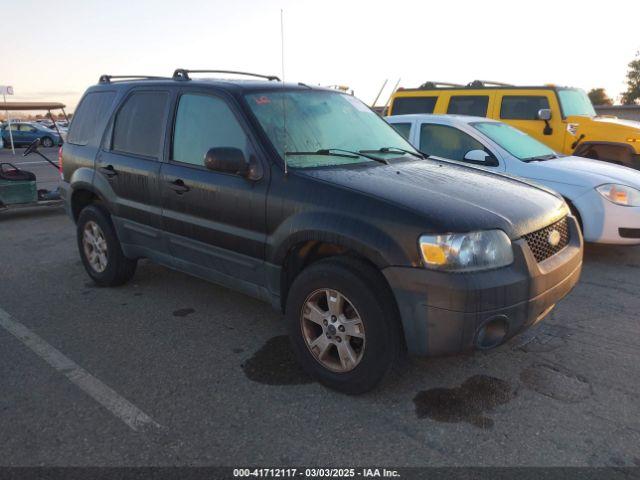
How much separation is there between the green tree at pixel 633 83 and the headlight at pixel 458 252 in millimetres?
48895

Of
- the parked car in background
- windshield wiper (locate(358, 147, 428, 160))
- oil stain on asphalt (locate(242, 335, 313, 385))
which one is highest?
windshield wiper (locate(358, 147, 428, 160))

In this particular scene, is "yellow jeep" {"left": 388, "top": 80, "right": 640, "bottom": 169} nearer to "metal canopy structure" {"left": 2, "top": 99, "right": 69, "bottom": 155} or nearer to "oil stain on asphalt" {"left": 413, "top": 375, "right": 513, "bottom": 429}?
"oil stain on asphalt" {"left": 413, "top": 375, "right": 513, "bottom": 429}

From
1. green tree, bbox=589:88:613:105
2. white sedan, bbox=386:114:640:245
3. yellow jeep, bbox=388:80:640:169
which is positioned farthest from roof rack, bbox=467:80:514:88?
green tree, bbox=589:88:613:105

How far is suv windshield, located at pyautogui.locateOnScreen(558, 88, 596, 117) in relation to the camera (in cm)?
843

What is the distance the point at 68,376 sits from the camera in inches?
131

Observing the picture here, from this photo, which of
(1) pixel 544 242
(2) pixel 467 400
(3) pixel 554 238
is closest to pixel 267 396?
(2) pixel 467 400

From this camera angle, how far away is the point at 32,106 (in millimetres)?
10922

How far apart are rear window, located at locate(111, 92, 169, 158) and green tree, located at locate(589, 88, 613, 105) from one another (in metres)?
46.8

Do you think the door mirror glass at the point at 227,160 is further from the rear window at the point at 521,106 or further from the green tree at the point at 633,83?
the green tree at the point at 633,83

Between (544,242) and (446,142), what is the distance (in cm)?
368

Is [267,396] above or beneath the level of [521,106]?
beneath

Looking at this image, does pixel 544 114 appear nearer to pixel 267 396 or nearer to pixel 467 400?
pixel 467 400

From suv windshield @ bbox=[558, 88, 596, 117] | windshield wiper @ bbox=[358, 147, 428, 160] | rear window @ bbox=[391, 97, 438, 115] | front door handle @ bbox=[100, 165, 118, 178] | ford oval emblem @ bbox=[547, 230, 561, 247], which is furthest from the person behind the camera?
rear window @ bbox=[391, 97, 438, 115]

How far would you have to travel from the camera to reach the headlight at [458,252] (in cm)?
268
